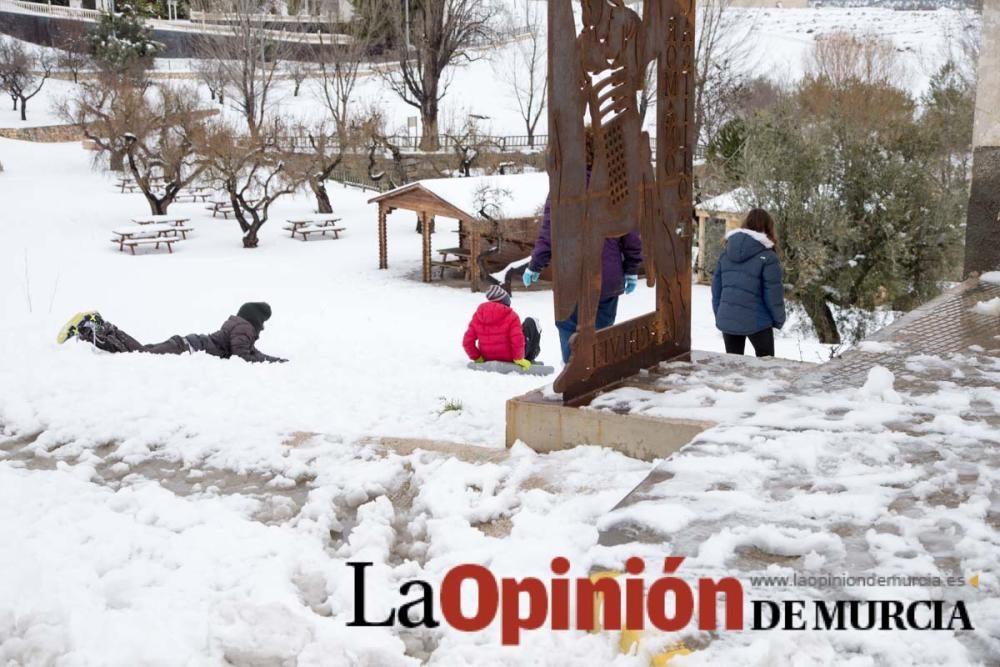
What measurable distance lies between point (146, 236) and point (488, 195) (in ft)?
26.8

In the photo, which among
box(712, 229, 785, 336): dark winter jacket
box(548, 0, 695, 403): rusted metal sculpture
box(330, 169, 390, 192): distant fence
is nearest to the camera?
box(548, 0, 695, 403): rusted metal sculpture

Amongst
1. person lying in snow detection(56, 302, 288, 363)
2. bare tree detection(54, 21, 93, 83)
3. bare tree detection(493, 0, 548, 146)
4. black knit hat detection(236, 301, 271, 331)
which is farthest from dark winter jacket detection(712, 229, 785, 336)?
bare tree detection(54, 21, 93, 83)

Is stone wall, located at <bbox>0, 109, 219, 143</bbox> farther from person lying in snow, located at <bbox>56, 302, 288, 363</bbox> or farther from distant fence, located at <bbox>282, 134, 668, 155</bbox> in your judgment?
person lying in snow, located at <bbox>56, 302, 288, 363</bbox>

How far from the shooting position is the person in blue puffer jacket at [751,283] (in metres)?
6.48

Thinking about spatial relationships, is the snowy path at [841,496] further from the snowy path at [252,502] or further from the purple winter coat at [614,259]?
the purple winter coat at [614,259]

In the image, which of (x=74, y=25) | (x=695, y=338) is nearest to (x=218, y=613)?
(x=695, y=338)

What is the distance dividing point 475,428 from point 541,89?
44.3m

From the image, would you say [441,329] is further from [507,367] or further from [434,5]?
Result: [434,5]

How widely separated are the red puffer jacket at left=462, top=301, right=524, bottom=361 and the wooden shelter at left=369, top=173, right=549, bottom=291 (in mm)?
14037

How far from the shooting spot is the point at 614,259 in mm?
5883

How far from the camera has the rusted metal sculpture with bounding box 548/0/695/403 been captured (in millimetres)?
4535

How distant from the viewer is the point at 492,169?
3169cm

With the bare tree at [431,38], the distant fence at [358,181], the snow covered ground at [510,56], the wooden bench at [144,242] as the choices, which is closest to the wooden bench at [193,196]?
the distant fence at [358,181]

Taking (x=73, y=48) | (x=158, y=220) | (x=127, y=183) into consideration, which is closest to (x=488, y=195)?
(x=158, y=220)
